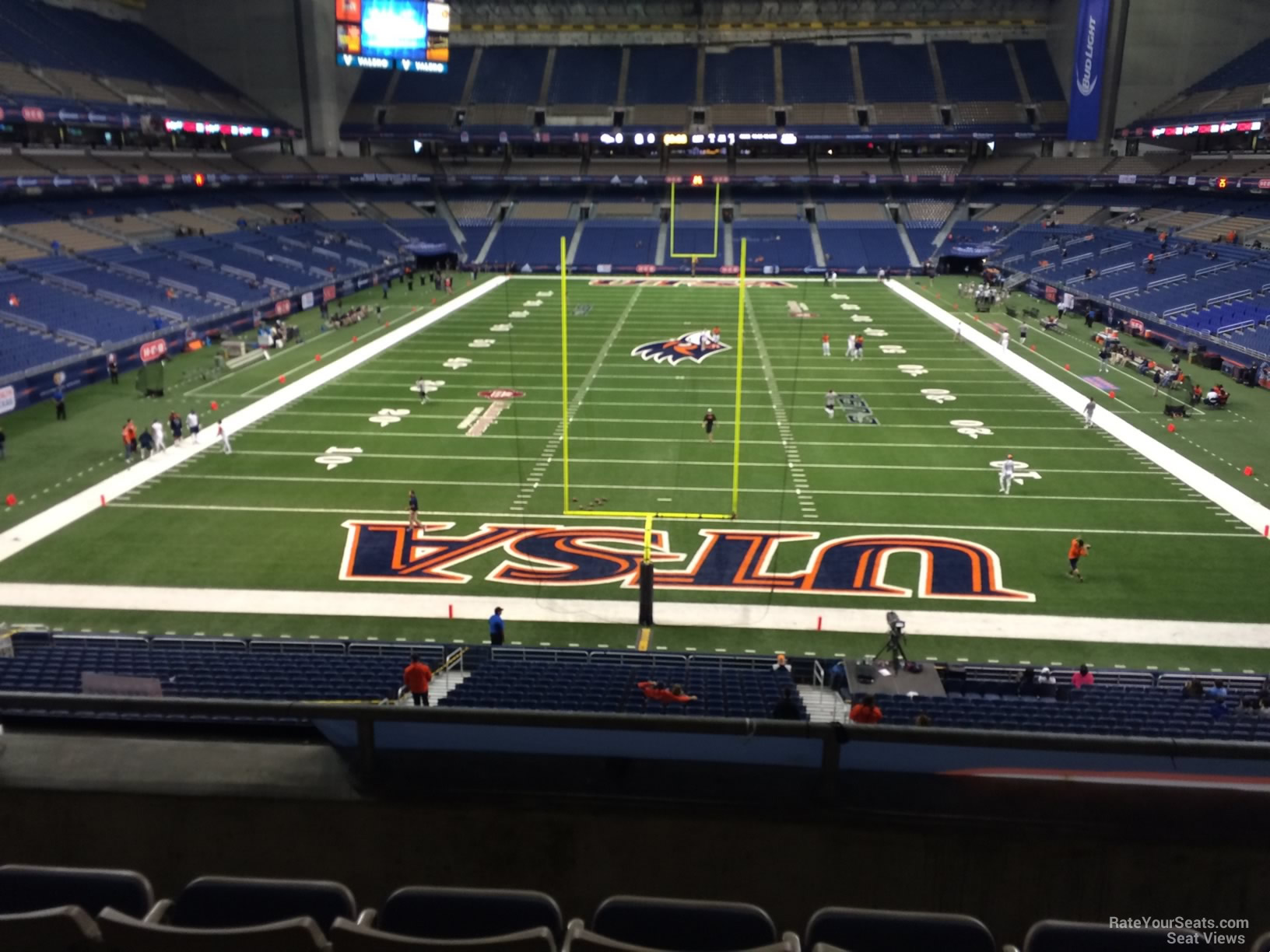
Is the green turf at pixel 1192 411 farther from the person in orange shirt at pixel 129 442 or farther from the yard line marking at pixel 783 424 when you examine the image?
the person in orange shirt at pixel 129 442

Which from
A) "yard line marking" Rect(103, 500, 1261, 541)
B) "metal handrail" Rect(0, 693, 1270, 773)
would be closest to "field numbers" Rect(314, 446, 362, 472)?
"yard line marking" Rect(103, 500, 1261, 541)

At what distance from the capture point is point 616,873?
3.20 m

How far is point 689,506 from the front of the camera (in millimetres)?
18922

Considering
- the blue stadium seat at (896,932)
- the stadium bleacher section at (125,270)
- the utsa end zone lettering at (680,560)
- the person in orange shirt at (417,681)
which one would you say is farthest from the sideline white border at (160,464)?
the blue stadium seat at (896,932)

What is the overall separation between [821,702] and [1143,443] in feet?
51.1

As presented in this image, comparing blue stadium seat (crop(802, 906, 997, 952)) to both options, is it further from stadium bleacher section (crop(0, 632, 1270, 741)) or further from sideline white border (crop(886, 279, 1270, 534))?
sideline white border (crop(886, 279, 1270, 534))

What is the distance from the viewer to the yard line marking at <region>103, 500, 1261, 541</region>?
58.5ft

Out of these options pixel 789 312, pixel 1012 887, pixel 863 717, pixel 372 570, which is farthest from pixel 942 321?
pixel 1012 887

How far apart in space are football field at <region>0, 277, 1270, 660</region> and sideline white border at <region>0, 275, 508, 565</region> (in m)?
0.36

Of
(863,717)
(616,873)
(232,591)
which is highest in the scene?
(616,873)

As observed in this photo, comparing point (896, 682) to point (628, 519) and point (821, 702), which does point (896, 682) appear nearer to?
point (821, 702)

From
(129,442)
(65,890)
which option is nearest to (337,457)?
(129,442)

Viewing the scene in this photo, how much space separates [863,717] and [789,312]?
35201mm

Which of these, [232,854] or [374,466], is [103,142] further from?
[232,854]
